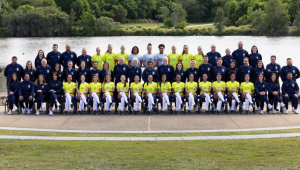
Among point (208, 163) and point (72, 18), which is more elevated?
point (72, 18)

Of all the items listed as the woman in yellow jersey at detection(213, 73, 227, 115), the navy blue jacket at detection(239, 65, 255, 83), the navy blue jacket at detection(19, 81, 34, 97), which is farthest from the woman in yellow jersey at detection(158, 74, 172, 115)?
the navy blue jacket at detection(19, 81, 34, 97)

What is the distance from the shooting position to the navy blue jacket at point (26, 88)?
13586 mm

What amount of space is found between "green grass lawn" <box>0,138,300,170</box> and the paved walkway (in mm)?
2065

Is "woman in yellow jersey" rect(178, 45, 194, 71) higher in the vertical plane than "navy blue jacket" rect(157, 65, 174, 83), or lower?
higher

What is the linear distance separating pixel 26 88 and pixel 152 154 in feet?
22.4

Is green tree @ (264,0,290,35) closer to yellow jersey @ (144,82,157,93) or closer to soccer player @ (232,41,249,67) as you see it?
soccer player @ (232,41,249,67)

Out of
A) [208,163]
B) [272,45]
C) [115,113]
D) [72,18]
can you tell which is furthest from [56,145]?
[72,18]

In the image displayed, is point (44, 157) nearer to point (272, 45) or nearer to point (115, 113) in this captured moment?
point (115, 113)

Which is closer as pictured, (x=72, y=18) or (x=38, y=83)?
(x=38, y=83)

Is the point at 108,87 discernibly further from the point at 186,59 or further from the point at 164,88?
the point at 186,59

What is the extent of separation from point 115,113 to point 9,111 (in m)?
3.37

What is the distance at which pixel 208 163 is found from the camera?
7.60 metres

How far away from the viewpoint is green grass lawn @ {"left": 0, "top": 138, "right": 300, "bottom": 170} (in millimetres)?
7492

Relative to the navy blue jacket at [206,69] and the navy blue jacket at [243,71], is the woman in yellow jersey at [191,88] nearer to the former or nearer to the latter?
the navy blue jacket at [206,69]
